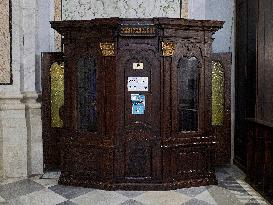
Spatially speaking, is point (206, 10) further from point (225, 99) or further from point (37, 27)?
point (37, 27)

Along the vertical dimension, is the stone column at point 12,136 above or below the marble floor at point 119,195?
above

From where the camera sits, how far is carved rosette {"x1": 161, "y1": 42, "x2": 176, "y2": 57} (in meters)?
5.14

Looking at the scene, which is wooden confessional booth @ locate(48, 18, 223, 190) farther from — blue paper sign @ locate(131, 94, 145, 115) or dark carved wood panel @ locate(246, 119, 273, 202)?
dark carved wood panel @ locate(246, 119, 273, 202)

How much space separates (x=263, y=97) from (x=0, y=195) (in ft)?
14.5

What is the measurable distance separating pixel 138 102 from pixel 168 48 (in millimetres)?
965

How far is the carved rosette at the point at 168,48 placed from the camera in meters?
5.14

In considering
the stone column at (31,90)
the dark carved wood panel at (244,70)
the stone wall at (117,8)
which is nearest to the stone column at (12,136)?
the stone column at (31,90)

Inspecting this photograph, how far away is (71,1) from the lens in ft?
21.5

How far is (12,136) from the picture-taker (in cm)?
578

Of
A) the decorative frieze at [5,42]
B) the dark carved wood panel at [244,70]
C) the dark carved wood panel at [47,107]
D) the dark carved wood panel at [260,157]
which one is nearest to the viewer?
the dark carved wood panel at [260,157]

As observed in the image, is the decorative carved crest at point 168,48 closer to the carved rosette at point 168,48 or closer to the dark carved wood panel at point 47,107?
the carved rosette at point 168,48

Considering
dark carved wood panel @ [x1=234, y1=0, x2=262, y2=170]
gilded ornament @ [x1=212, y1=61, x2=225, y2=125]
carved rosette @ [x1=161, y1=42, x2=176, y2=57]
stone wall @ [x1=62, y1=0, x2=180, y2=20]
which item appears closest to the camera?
carved rosette @ [x1=161, y1=42, x2=176, y2=57]

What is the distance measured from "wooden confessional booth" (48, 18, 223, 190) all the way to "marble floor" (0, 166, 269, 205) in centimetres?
19

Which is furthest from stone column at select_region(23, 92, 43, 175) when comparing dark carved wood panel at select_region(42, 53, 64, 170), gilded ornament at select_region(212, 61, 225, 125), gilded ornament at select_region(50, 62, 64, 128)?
gilded ornament at select_region(212, 61, 225, 125)
